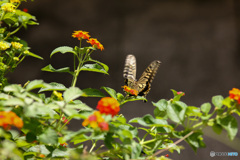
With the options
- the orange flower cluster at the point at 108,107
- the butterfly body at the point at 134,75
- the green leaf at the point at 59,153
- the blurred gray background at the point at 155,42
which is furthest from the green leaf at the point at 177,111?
the blurred gray background at the point at 155,42

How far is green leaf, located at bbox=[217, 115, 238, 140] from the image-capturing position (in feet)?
2.22

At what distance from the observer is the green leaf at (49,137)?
0.67m

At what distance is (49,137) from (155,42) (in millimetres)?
2716

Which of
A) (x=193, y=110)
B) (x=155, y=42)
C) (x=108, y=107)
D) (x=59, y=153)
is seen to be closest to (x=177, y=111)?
(x=193, y=110)

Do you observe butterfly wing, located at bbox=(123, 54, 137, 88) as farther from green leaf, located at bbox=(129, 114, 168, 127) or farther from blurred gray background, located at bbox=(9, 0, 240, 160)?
blurred gray background, located at bbox=(9, 0, 240, 160)

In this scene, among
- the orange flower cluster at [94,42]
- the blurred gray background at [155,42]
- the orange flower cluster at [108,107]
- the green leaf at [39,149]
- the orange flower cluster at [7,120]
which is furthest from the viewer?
the blurred gray background at [155,42]

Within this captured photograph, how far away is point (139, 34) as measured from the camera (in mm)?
3248

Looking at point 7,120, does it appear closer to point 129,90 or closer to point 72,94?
point 72,94

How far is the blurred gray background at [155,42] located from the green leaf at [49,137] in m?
2.43

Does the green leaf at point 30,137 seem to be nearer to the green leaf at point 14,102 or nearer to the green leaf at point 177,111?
the green leaf at point 14,102

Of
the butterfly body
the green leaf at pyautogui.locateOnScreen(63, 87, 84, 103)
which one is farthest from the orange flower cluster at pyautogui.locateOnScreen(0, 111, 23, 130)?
the butterfly body

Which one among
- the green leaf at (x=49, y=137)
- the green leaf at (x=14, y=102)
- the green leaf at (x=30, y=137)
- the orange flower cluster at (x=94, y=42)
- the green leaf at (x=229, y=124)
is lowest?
the green leaf at (x=30, y=137)

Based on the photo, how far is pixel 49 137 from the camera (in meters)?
0.68

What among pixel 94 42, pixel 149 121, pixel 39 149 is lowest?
pixel 39 149
